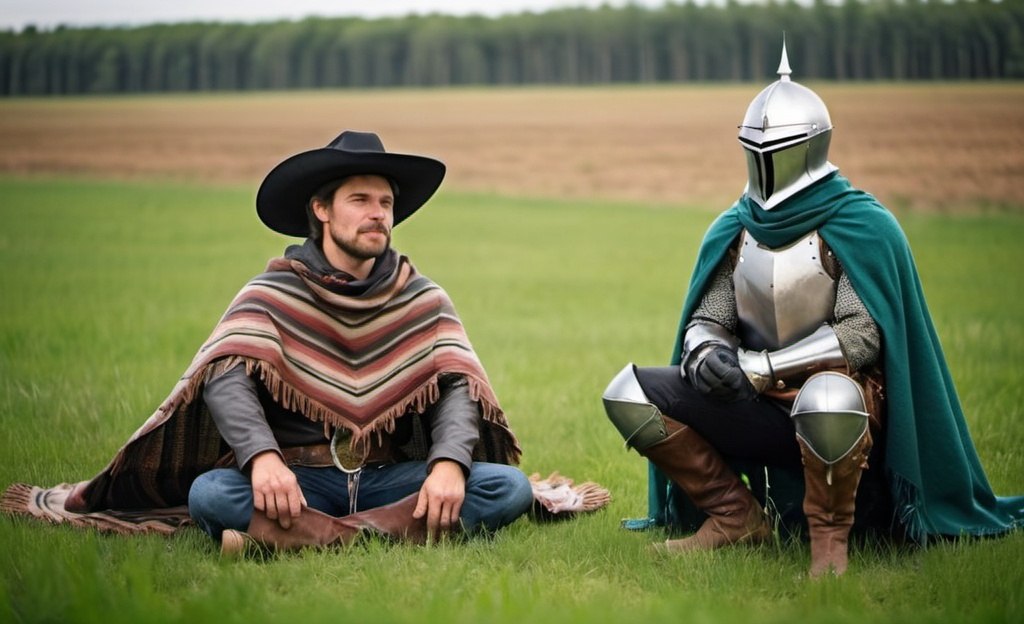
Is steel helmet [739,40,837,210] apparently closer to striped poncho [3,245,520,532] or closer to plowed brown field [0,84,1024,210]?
striped poncho [3,245,520,532]

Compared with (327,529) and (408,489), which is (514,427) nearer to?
(408,489)

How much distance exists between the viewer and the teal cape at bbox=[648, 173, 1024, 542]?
5117 mm

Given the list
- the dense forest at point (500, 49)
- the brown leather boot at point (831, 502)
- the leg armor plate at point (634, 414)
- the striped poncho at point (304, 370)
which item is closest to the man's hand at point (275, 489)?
the striped poncho at point (304, 370)

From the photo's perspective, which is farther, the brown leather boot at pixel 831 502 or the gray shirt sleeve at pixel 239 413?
the gray shirt sleeve at pixel 239 413

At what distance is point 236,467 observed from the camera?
5.59 meters

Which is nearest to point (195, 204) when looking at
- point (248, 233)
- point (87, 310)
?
point (248, 233)

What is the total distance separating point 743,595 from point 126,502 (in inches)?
111

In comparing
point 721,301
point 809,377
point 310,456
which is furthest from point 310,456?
point 809,377

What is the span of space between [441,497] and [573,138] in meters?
46.5

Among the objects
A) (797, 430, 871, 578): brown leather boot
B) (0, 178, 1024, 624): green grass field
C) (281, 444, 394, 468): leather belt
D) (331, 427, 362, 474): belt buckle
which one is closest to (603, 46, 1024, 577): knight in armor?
(797, 430, 871, 578): brown leather boot

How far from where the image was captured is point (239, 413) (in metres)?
5.30

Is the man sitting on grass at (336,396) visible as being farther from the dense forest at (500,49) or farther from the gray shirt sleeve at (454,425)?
the dense forest at (500,49)

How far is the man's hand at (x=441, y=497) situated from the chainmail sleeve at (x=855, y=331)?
167 cm

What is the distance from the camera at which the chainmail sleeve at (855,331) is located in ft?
16.6
